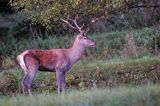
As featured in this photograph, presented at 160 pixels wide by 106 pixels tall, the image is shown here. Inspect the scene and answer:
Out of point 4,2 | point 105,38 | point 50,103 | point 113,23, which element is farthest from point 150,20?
point 50,103

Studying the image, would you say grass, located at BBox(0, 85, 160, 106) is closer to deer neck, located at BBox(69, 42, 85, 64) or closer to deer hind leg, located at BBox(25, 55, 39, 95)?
deer hind leg, located at BBox(25, 55, 39, 95)

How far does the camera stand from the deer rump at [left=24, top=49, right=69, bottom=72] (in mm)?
15266

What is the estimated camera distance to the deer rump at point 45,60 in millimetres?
15266

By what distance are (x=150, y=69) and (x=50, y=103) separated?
7981mm

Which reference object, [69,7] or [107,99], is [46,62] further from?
[107,99]

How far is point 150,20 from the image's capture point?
2742cm

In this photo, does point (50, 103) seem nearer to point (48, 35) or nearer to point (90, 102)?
point (90, 102)

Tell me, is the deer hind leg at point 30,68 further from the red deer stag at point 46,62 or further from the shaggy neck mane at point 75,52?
the shaggy neck mane at point 75,52

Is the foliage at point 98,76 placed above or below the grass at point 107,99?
below

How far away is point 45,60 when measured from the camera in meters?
15.6

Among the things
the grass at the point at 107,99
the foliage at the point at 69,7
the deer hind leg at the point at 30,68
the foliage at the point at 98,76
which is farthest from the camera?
the foliage at the point at 98,76

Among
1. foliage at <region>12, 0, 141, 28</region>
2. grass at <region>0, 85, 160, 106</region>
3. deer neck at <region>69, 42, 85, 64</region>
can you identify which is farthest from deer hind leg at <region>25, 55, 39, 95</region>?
grass at <region>0, 85, 160, 106</region>

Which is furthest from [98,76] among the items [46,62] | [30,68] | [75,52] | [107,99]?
[107,99]

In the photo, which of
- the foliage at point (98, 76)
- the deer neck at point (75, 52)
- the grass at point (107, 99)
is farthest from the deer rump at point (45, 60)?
the grass at point (107, 99)
